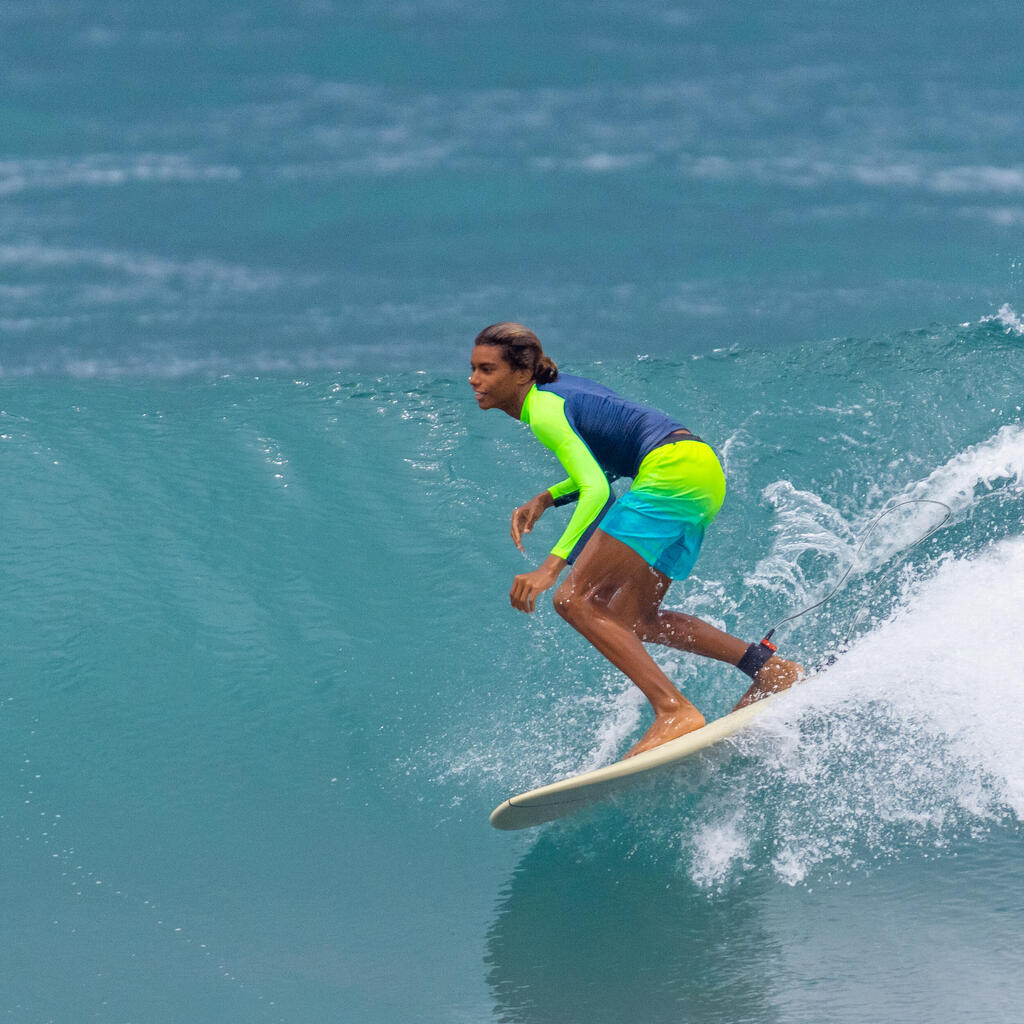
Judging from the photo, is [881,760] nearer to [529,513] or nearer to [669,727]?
[669,727]

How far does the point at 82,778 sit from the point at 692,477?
2.73 meters

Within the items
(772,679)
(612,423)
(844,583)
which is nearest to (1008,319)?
(844,583)

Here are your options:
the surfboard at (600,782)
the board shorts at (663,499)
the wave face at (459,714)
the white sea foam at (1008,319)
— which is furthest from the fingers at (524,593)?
the white sea foam at (1008,319)

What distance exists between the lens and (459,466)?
739 centimetres

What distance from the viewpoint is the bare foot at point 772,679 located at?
4.83 metres

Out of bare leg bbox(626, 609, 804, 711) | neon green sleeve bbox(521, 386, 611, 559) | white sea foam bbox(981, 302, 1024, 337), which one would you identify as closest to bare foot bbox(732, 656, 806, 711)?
bare leg bbox(626, 609, 804, 711)

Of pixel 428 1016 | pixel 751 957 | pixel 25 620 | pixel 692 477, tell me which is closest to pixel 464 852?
pixel 428 1016

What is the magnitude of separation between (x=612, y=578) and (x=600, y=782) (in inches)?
28.1

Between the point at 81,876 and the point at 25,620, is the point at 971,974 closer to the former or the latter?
the point at 81,876

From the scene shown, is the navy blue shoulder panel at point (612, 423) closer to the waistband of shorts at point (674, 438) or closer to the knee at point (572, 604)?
the waistband of shorts at point (674, 438)

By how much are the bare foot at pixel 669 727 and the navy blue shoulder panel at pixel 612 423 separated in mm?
870

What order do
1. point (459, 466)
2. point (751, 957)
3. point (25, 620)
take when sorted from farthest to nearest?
point (459, 466), point (25, 620), point (751, 957)

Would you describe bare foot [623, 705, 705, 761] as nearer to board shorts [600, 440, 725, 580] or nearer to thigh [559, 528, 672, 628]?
thigh [559, 528, 672, 628]

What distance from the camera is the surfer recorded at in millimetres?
4426
